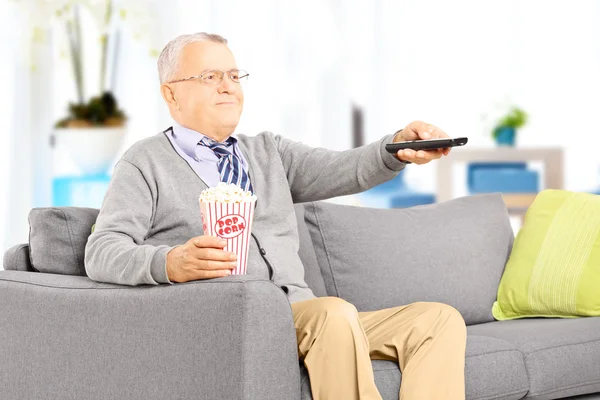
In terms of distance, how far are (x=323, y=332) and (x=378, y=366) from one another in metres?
0.22

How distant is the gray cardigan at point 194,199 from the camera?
6.25ft

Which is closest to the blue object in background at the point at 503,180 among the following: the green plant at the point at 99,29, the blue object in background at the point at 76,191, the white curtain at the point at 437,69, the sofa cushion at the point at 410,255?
the white curtain at the point at 437,69

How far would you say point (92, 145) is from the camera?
4.64 metres

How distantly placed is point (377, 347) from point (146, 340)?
50 centimetres

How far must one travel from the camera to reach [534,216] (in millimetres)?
2779

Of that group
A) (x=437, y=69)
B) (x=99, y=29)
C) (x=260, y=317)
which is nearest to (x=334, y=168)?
(x=260, y=317)

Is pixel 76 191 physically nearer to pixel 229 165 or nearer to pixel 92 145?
pixel 92 145

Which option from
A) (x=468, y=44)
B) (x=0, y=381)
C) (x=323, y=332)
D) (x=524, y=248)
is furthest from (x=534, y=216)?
(x=468, y=44)

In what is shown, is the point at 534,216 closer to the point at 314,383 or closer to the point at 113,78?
the point at 314,383

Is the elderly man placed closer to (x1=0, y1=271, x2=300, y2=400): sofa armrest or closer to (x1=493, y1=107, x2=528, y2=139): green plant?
(x1=0, y1=271, x2=300, y2=400): sofa armrest

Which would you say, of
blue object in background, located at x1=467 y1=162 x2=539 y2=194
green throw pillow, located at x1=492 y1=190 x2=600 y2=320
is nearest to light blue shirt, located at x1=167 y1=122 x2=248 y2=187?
green throw pillow, located at x1=492 y1=190 x2=600 y2=320

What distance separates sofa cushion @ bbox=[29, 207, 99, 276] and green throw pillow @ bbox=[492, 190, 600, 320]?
120 centimetres

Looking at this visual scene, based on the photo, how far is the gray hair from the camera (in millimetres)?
2197

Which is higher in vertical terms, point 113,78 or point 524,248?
point 113,78
